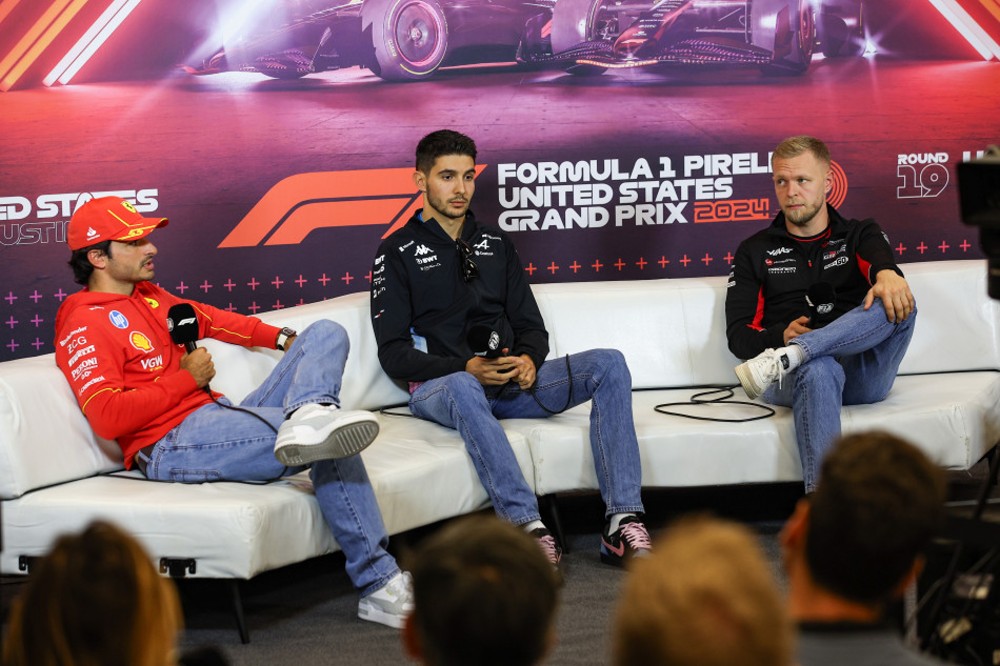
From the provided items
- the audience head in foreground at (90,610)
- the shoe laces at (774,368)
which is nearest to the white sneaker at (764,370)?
the shoe laces at (774,368)

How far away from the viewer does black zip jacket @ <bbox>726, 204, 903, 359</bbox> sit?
163 inches

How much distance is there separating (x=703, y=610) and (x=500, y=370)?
2.78 metres

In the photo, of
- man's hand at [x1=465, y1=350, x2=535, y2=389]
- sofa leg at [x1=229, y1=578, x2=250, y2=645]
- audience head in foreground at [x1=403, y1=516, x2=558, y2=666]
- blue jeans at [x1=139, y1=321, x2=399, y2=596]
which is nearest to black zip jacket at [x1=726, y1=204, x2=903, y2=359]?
man's hand at [x1=465, y1=350, x2=535, y2=389]

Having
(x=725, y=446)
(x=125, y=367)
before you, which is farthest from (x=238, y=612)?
(x=725, y=446)

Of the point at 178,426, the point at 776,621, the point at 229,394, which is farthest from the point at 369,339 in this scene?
the point at 776,621

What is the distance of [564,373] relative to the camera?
12.8 feet

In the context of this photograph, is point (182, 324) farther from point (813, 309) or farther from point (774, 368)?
point (813, 309)

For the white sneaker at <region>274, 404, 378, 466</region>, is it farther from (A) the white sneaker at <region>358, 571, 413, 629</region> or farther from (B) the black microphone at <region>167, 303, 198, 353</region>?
(B) the black microphone at <region>167, 303, 198, 353</region>

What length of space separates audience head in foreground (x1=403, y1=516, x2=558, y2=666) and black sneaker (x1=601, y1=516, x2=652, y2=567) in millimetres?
2325

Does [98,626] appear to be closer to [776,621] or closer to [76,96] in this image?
[776,621]

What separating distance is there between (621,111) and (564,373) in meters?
1.75

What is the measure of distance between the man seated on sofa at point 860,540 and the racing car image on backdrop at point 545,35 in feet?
12.8

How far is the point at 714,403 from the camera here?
4.17 metres

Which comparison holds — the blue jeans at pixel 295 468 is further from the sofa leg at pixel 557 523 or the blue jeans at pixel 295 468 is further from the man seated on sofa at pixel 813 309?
the man seated on sofa at pixel 813 309
